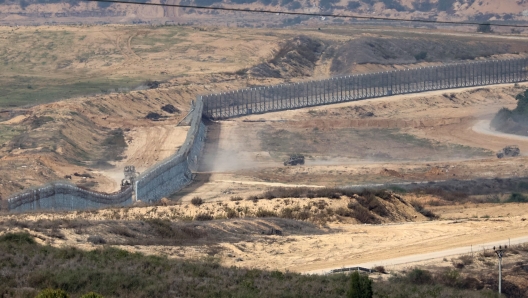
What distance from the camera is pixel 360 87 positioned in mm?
93438

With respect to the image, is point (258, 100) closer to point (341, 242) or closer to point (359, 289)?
point (341, 242)

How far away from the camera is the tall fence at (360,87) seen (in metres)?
84.4

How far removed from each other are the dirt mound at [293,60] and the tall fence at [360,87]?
371 inches

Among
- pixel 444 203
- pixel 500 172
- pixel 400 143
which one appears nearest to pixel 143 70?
pixel 400 143

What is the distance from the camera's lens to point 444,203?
4550cm

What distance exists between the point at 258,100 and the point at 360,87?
36.5 feet

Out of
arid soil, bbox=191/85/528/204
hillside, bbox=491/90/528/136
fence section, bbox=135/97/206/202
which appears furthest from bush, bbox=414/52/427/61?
fence section, bbox=135/97/206/202

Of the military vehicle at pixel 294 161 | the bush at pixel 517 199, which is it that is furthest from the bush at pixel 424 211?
the military vehicle at pixel 294 161

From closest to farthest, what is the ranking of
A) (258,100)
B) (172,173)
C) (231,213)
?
(231,213) → (172,173) → (258,100)

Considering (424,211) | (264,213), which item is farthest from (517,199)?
(264,213)

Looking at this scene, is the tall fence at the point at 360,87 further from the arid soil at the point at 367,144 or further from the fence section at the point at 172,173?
the fence section at the point at 172,173

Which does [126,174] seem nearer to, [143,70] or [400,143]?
[400,143]

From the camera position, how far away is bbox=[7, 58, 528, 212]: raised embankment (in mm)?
41781

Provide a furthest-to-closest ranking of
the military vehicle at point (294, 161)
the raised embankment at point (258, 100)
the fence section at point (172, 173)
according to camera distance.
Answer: the military vehicle at point (294, 161) < the fence section at point (172, 173) < the raised embankment at point (258, 100)
